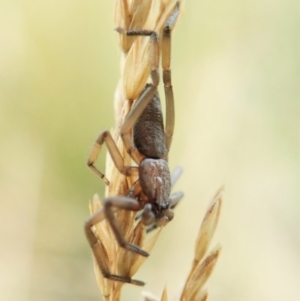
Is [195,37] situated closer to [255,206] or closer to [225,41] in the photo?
[225,41]

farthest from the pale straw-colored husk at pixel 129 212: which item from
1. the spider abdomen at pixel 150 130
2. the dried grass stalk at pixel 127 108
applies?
the spider abdomen at pixel 150 130

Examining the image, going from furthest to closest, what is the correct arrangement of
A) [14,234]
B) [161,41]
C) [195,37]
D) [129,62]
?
[195,37] → [14,234] → [161,41] → [129,62]

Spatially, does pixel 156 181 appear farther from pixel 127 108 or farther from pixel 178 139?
pixel 178 139

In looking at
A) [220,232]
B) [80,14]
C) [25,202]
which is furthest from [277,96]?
[25,202]

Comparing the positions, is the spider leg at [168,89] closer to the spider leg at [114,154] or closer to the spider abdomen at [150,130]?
the spider abdomen at [150,130]

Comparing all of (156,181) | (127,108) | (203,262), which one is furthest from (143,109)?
(203,262)

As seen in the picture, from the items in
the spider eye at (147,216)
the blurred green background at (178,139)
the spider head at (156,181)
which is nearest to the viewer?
the spider eye at (147,216)
